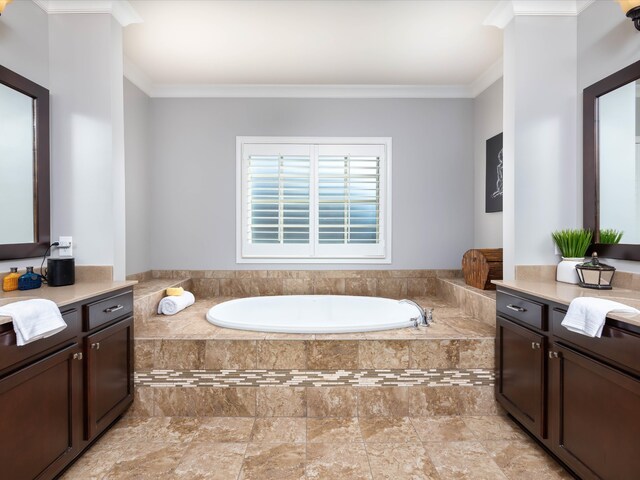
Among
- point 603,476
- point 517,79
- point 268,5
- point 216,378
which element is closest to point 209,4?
point 268,5

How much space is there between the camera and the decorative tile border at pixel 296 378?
7.90 ft

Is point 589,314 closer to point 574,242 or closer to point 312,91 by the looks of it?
point 574,242

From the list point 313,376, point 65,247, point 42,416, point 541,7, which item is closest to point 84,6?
point 65,247

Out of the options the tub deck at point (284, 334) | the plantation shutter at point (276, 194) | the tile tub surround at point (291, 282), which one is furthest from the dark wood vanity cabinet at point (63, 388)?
the plantation shutter at point (276, 194)

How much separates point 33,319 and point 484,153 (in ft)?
12.6

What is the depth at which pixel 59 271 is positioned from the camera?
2.28 m

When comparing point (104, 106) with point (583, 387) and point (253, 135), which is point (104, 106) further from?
point (583, 387)

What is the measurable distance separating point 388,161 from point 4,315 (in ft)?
11.2

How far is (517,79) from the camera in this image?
2.58 meters

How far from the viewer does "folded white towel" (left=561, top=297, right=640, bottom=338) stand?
59.2 inches

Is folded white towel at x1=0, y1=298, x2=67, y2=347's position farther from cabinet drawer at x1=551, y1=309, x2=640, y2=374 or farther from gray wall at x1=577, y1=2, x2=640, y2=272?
gray wall at x1=577, y1=2, x2=640, y2=272

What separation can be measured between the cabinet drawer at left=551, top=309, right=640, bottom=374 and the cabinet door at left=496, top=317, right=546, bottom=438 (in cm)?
29

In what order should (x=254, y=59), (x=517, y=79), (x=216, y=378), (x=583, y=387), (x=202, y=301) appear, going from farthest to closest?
1. (x=202, y=301)
2. (x=254, y=59)
3. (x=517, y=79)
4. (x=216, y=378)
5. (x=583, y=387)

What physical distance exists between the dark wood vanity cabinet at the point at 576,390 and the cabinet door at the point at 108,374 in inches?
93.6
